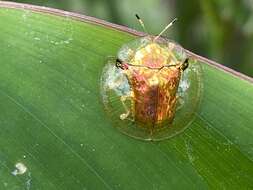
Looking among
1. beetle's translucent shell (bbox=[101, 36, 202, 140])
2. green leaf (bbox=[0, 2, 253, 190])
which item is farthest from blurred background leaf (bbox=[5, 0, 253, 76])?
green leaf (bbox=[0, 2, 253, 190])

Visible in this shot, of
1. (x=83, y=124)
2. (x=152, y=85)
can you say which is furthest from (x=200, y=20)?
(x=83, y=124)

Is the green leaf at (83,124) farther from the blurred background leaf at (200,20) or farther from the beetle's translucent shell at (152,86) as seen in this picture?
the blurred background leaf at (200,20)

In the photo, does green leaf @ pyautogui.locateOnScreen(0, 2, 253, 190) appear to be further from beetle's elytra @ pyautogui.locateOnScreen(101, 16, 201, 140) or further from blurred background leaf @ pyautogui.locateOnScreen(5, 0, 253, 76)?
blurred background leaf @ pyautogui.locateOnScreen(5, 0, 253, 76)

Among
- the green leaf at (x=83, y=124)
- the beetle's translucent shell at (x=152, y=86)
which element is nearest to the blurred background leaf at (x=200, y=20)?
the beetle's translucent shell at (x=152, y=86)

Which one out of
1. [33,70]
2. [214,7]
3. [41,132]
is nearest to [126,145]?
[41,132]

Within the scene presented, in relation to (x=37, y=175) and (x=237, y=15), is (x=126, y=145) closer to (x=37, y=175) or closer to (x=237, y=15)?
(x=37, y=175)

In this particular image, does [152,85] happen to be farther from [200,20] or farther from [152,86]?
[200,20]

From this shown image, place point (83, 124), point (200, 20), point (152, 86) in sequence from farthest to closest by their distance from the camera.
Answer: point (200, 20) < point (152, 86) < point (83, 124)
